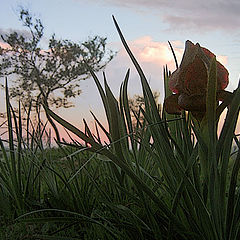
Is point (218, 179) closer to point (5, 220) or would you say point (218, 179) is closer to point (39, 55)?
point (5, 220)

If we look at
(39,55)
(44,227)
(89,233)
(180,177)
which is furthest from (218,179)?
(39,55)

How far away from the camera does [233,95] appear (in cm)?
68

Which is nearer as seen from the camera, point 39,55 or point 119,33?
point 119,33

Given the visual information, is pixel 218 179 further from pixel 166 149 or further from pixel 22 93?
pixel 22 93

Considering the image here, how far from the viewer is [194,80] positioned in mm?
706

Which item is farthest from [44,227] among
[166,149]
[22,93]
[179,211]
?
[22,93]

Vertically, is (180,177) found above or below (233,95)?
below

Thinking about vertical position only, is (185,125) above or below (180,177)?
above

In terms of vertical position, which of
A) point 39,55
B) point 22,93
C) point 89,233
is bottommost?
point 89,233

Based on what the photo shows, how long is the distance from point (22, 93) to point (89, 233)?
917 centimetres

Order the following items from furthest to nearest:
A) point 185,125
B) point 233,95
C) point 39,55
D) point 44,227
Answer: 1. point 39,55
2. point 44,227
3. point 185,125
4. point 233,95

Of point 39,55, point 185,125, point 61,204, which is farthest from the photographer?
point 39,55

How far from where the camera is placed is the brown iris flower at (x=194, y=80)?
70cm

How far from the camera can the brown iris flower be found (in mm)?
701
